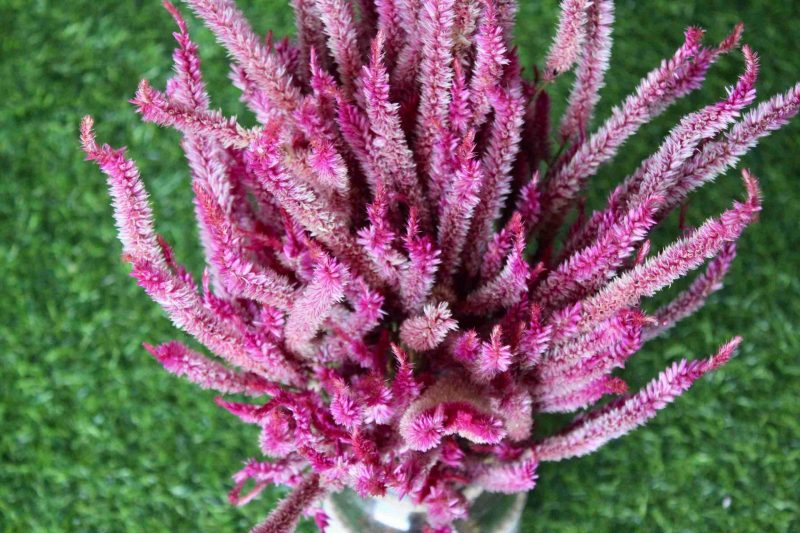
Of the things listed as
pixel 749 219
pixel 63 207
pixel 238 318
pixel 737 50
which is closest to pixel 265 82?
pixel 238 318

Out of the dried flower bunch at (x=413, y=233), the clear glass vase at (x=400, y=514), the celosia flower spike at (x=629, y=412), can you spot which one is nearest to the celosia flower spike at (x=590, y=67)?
the dried flower bunch at (x=413, y=233)

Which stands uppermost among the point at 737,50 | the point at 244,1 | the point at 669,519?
the point at 737,50

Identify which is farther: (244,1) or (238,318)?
(244,1)

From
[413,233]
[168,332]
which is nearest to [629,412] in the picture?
[413,233]

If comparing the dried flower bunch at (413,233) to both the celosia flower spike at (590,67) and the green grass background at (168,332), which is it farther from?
the green grass background at (168,332)

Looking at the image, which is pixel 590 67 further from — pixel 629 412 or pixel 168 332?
pixel 168 332

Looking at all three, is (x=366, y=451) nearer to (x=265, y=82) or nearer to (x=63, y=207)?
(x=265, y=82)
